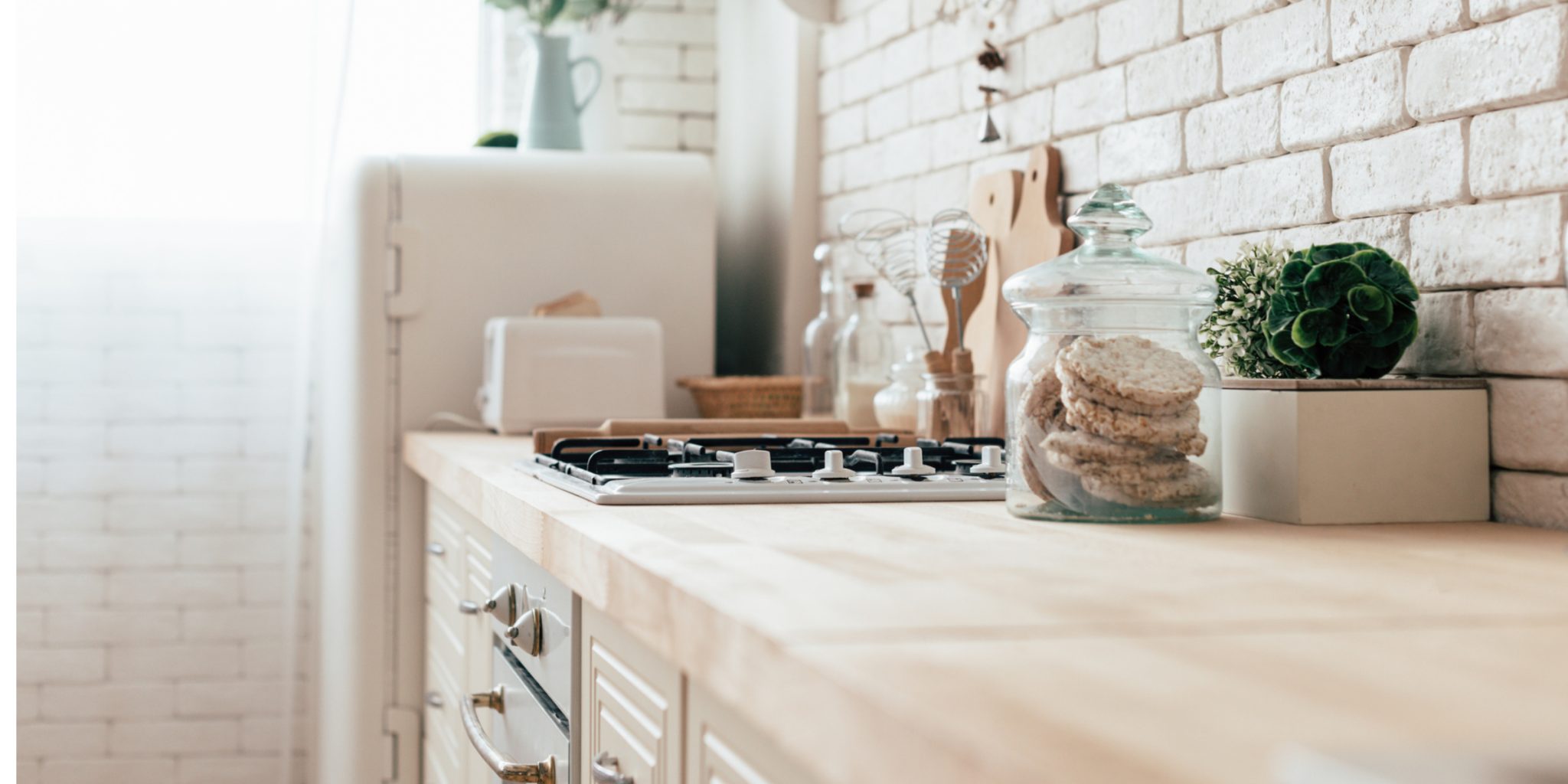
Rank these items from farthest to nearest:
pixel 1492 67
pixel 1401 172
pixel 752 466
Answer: pixel 752 466
pixel 1401 172
pixel 1492 67

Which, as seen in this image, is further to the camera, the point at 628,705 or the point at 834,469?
the point at 834,469

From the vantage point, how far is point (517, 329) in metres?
2.47

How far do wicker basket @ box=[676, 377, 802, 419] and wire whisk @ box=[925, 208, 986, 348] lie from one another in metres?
0.63

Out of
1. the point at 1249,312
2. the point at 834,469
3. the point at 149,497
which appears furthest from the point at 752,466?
the point at 149,497

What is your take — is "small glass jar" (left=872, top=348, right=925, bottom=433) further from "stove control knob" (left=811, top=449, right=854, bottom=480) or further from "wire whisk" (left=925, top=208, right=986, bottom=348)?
"stove control knob" (left=811, top=449, right=854, bottom=480)

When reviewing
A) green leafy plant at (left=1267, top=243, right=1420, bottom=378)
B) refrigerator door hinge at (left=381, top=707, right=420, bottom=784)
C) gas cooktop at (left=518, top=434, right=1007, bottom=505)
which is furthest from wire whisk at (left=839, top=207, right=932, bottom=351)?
refrigerator door hinge at (left=381, top=707, right=420, bottom=784)

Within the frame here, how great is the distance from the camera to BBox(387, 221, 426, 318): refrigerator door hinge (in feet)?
8.74

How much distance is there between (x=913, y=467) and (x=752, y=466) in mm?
158

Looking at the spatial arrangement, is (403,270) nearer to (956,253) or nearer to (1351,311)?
(956,253)

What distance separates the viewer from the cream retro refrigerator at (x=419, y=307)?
262cm

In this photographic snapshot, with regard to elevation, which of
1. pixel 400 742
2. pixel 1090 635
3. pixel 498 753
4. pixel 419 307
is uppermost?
pixel 419 307

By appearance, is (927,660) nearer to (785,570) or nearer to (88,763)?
(785,570)

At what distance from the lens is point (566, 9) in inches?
123

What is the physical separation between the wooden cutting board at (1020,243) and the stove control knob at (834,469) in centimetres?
56
